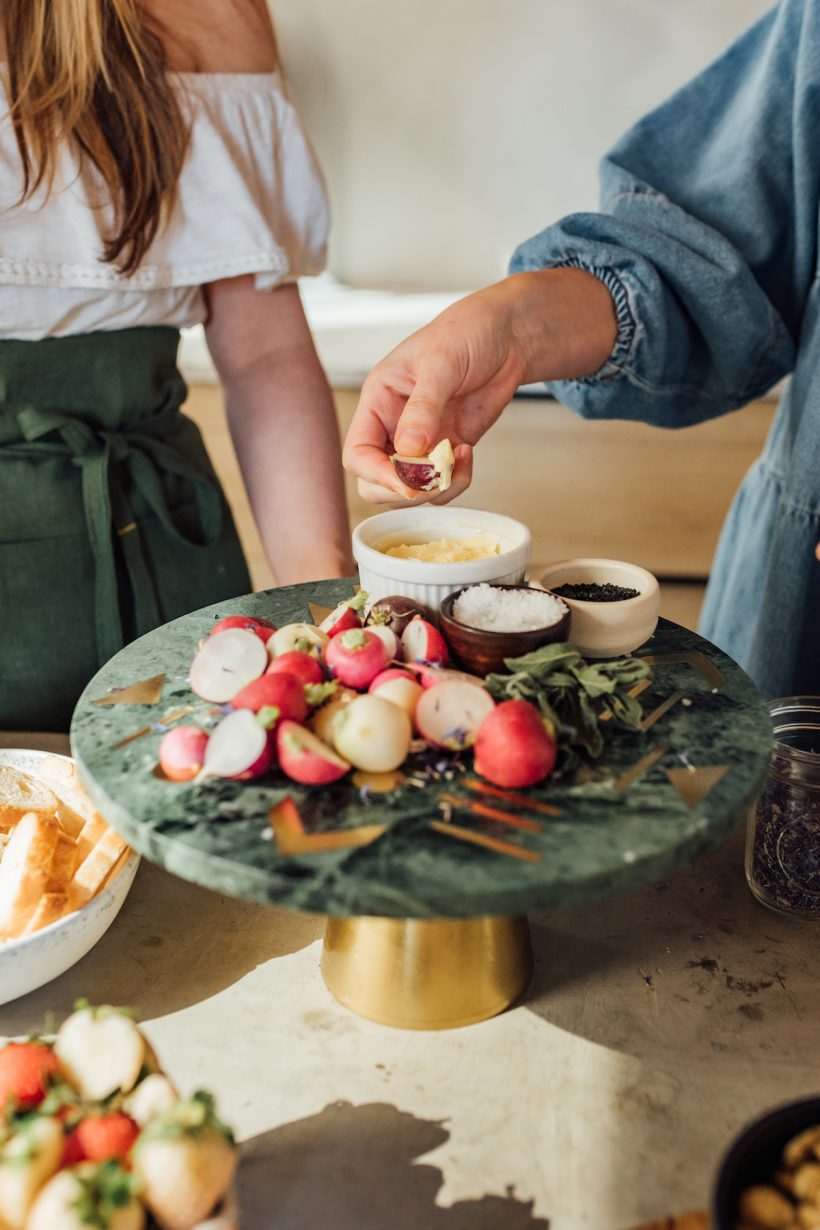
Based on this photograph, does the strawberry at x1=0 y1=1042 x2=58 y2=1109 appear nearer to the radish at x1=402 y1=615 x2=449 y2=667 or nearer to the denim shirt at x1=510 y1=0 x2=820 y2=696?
the radish at x1=402 y1=615 x2=449 y2=667

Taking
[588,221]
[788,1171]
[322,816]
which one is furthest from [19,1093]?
[588,221]

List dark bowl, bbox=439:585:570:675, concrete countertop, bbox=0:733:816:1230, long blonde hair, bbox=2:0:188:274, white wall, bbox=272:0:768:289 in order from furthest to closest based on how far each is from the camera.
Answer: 1. white wall, bbox=272:0:768:289
2. long blonde hair, bbox=2:0:188:274
3. dark bowl, bbox=439:585:570:675
4. concrete countertop, bbox=0:733:816:1230

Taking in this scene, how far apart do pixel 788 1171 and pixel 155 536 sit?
34.0 inches

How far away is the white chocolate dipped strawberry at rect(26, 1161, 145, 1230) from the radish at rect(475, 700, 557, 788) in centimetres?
26

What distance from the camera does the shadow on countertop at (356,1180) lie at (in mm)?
512

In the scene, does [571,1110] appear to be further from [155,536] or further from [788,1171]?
[155,536]

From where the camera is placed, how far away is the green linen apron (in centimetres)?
100

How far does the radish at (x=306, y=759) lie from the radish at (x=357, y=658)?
0.07 metres

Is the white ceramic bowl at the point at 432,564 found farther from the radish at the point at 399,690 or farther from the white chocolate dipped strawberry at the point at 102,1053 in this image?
the white chocolate dipped strawberry at the point at 102,1053

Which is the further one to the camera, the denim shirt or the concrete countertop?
the denim shirt

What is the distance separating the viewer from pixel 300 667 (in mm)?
627

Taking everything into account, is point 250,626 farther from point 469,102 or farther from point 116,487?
point 469,102

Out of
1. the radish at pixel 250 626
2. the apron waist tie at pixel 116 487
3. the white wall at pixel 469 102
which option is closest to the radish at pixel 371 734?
the radish at pixel 250 626

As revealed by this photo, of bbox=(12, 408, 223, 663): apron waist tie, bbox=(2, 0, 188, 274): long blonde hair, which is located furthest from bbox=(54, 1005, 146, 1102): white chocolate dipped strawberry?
bbox=(2, 0, 188, 274): long blonde hair
